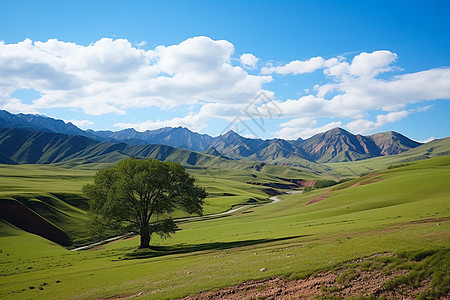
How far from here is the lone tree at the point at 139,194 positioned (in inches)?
1681

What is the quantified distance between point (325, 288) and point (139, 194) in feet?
113

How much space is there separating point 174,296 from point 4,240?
2047 inches

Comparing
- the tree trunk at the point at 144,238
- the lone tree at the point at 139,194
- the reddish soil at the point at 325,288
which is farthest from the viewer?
the tree trunk at the point at 144,238

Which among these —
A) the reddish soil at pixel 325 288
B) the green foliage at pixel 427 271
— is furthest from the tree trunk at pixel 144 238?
the green foliage at pixel 427 271

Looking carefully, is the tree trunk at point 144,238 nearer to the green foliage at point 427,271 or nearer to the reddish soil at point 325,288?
the reddish soil at point 325,288

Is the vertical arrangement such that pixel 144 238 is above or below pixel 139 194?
below

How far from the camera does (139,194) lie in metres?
44.3

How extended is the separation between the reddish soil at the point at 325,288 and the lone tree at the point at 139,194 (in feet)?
87.8

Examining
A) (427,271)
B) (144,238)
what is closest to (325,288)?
(427,271)

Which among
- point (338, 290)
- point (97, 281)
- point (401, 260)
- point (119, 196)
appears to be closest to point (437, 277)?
point (401, 260)

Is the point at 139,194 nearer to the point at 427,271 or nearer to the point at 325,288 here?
the point at 325,288

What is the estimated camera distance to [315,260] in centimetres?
1986

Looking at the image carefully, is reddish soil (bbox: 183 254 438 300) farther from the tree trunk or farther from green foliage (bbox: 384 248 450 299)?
the tree trunk

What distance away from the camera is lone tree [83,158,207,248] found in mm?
42688
